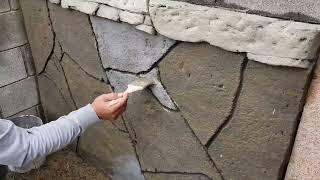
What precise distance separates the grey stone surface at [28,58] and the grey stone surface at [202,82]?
54.4 inches

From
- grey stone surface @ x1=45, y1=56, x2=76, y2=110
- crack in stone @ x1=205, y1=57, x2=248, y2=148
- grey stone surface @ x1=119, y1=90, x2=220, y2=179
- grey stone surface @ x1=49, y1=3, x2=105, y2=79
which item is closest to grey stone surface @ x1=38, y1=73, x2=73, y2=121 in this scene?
grey stone surface @ x1=45, y1=56, x2=76, y2=110

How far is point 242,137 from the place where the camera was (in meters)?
1.60

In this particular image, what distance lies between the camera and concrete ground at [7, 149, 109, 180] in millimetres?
2684

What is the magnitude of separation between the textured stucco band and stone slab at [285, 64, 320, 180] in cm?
13

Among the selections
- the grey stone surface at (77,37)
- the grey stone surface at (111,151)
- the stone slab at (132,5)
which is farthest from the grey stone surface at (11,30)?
the stone slab at (132,5)

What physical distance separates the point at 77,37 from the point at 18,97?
93 centimetres

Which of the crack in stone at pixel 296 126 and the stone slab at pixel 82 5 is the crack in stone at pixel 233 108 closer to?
the crack in stone at pixel 296 126

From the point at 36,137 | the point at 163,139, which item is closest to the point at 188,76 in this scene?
the point at 163,139

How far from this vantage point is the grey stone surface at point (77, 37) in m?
2.07

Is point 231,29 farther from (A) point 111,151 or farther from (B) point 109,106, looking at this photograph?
(A) point 111,151

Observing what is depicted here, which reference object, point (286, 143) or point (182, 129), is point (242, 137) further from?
point (182, 129)

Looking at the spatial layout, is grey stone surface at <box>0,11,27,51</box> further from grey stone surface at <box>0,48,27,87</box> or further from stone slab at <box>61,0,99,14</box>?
stone slab at <box>61,0,99,14</box>

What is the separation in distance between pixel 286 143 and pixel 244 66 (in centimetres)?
36

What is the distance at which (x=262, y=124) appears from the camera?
1509mm
